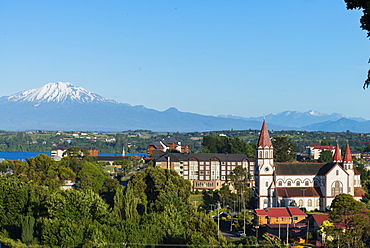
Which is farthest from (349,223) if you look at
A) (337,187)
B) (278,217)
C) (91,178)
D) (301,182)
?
(91,178)

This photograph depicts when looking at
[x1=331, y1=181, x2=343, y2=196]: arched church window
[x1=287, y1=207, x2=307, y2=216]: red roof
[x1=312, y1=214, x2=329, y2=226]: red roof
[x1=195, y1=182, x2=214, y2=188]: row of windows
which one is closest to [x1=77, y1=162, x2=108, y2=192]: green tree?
[x1=195, y1=182, x2=214, y2=188]: row of windows

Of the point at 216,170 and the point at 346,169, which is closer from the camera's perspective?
the point at 346,169

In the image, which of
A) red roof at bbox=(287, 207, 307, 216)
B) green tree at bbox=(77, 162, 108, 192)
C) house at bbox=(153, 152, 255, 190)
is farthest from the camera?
house at bbox=(153, 152, 255, 190)

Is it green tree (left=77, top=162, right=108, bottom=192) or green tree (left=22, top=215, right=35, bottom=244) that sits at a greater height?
green tree (left=77, top=162, right=108, bottom=192)

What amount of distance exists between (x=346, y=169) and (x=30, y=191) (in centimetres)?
3349

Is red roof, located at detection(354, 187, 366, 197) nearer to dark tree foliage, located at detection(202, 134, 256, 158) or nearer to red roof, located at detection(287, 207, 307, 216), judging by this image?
red roof, located at detection(287, 207, 307, 216)

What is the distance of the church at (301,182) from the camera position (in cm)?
6153

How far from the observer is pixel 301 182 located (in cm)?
6350

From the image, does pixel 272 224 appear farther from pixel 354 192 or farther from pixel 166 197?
pixel 354 192

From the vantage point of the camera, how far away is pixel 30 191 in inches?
1950

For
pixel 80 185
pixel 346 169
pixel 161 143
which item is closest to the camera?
pixel 346 169

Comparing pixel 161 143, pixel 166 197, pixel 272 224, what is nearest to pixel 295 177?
pixel 272 224

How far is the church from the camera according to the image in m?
61.5

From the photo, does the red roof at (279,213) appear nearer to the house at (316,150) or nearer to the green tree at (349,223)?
the green tree at (349,223)
